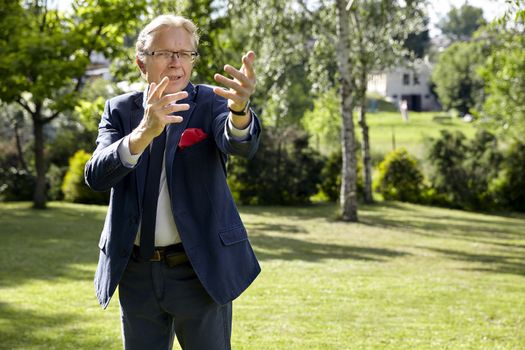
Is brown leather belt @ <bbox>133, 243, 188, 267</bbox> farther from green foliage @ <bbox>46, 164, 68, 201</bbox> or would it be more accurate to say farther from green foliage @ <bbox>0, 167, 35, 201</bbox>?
green foliage @ <bbox>46, 164, 68, 201</bbox>

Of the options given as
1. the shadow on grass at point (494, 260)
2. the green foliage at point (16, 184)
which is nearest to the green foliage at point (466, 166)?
the shadow on grass at point (494, 260)

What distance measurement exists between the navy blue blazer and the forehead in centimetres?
25

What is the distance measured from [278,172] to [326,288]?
1573 cm

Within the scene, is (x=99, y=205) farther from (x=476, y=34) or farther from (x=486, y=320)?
(x=486, y=320)

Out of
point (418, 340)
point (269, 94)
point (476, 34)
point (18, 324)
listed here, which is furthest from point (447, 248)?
point (476, 34)

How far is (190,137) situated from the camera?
3391mm

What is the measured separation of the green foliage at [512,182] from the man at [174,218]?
82.5 ft

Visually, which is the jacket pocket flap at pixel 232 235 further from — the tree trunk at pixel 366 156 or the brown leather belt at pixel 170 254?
the tree trunk at pixel 366 156

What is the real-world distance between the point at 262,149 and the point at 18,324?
18141 mm

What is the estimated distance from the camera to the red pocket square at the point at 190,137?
11.1ft

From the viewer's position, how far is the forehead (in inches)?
130

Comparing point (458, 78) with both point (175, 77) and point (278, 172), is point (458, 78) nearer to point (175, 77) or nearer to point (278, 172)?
point (278, 172)

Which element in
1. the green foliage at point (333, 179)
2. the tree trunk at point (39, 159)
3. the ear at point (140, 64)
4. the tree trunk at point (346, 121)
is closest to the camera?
the ear at point (140, 64)

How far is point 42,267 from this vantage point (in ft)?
39.0
